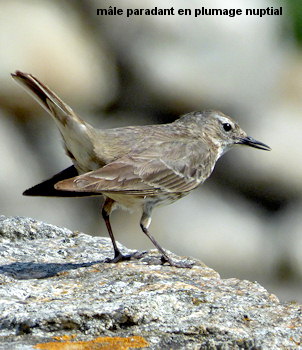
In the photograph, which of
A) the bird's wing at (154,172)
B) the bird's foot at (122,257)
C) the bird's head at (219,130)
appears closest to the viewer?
the bird's foot at (122,257)

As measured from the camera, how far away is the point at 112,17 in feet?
39.1

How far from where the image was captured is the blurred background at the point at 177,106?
1137 centimetres

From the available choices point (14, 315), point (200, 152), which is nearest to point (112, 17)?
point (200, 152)

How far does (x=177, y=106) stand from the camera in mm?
11750

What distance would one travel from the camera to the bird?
660 cm

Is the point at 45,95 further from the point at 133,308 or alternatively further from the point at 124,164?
the point at 133,308

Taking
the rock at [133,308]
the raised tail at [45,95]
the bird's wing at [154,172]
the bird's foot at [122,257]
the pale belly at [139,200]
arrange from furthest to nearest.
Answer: the pale belly at [139,200]
the raised tail at [45,95]
the bird's wing at [154,172]
the bird's foot at [122,257]
the rock at [133,308]

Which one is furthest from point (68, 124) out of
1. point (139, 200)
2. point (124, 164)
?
point (139, 200)

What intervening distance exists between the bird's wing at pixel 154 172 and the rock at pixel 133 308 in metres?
0.58

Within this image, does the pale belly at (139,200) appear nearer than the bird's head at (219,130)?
Yes

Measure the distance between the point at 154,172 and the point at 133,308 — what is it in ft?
8.67

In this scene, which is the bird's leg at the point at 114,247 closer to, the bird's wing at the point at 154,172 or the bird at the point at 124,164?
the bird at the point at 124,164

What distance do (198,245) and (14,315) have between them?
707 cm

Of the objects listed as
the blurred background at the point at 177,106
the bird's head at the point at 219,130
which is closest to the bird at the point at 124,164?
the bird's head at the point at 219,130
